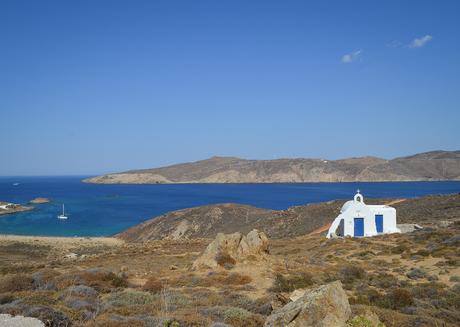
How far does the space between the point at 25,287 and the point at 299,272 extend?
413 inches

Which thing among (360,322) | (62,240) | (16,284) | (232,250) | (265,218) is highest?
(360,322)

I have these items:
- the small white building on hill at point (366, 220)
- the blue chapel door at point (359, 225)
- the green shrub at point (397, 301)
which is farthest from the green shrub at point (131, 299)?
the blue chapel door at point (359, 225)

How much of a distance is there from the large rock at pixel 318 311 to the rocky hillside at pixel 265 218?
38701mm

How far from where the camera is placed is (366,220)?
3209cm

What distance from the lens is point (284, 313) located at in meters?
6.53

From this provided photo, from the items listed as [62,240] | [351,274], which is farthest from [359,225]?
[62,240]

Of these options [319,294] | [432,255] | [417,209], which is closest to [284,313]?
[319,294]

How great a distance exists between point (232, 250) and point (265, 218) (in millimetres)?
40103

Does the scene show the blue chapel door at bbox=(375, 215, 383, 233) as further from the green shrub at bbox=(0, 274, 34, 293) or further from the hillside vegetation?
the green shrub at bbox=(0, 274, 34, 293)

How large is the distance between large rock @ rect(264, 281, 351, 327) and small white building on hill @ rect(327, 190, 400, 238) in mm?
26479

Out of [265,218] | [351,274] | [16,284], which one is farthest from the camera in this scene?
[265,218]

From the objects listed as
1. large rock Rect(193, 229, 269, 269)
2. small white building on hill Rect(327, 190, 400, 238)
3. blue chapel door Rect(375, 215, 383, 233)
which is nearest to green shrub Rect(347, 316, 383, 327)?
large rock Rect(193, 229, 269, 269)

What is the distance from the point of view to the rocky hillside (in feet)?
150

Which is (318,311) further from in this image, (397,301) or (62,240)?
(62,240)
